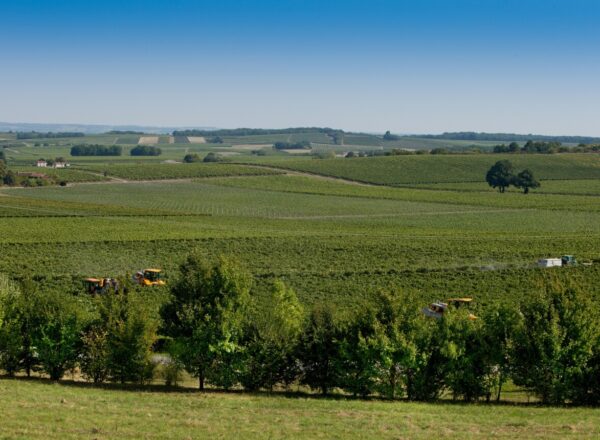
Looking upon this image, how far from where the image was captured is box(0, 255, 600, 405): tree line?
30.3 meters

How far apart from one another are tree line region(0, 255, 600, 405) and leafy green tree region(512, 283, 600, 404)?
47 mm

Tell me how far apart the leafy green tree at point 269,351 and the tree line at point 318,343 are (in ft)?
0.15

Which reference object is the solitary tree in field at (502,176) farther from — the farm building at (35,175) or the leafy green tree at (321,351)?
the leafy green tree at (321,351)

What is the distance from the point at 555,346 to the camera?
98.2 feet

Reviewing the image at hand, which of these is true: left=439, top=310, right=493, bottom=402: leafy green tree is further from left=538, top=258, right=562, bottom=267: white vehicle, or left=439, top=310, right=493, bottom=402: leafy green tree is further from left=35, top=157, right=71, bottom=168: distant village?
left=35, top=157, right=71, bottom=168: distant village

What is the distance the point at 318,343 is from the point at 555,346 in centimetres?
955

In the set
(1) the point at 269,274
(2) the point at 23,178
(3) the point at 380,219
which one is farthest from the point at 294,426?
(2) the point at 23,178

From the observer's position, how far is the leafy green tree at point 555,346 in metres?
29.8

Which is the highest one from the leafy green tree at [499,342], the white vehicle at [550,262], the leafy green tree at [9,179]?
the leafy green tree at [499,342]

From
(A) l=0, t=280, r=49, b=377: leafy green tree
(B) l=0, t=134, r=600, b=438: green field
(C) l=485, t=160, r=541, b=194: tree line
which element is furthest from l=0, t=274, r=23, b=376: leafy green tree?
(C) l=485, t=160, r=541, b=194: tree line

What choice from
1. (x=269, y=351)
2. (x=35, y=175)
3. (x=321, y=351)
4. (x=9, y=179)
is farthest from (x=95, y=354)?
(x=35, y=175)

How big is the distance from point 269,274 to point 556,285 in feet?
93.6

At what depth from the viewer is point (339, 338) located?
31.9 metres

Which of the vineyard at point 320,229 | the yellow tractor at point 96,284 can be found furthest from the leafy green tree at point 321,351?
the yellow tractor at point 96,284
